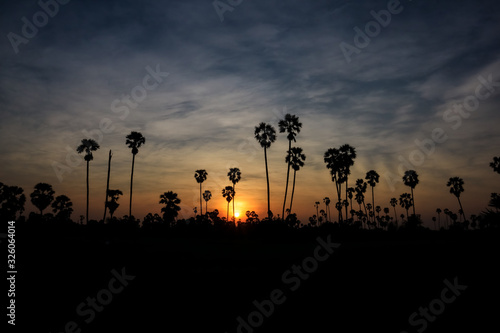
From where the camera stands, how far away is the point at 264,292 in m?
12.6

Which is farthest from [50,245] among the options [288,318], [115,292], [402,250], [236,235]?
[236,235]

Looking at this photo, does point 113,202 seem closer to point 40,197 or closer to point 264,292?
point 40,197

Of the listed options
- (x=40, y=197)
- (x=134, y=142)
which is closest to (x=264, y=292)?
(x=134, y=142)

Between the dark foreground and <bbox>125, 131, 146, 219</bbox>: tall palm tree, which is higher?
<bbox>125, 131, 146, 219</bbox>: tall palm tree

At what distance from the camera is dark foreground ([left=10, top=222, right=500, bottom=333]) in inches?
402

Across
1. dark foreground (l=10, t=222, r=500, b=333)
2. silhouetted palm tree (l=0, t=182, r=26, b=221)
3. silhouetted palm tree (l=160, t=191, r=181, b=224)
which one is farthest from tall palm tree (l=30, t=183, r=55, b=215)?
dark foreground (l=10, t=222, r=500, b=333)

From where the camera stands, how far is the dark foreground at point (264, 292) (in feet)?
33.5

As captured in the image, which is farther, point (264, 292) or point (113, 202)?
point (113, 202)

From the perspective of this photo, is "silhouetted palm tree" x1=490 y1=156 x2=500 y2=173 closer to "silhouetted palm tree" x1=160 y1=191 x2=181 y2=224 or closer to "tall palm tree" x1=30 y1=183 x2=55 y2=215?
"silhouetted palm tree" x1=160 y1=191 x2=181 y2=224

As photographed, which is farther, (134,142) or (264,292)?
(134,142)

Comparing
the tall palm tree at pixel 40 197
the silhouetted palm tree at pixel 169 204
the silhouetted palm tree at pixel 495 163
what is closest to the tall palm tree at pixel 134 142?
the silhouetted palm tree at pixel 169 204

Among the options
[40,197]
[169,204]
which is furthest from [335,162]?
[40,197]

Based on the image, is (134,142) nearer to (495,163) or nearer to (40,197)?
(40,197)

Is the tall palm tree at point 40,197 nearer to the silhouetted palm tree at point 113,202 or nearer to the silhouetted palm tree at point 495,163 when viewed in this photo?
the silhouetted palm tree at point 113,202
